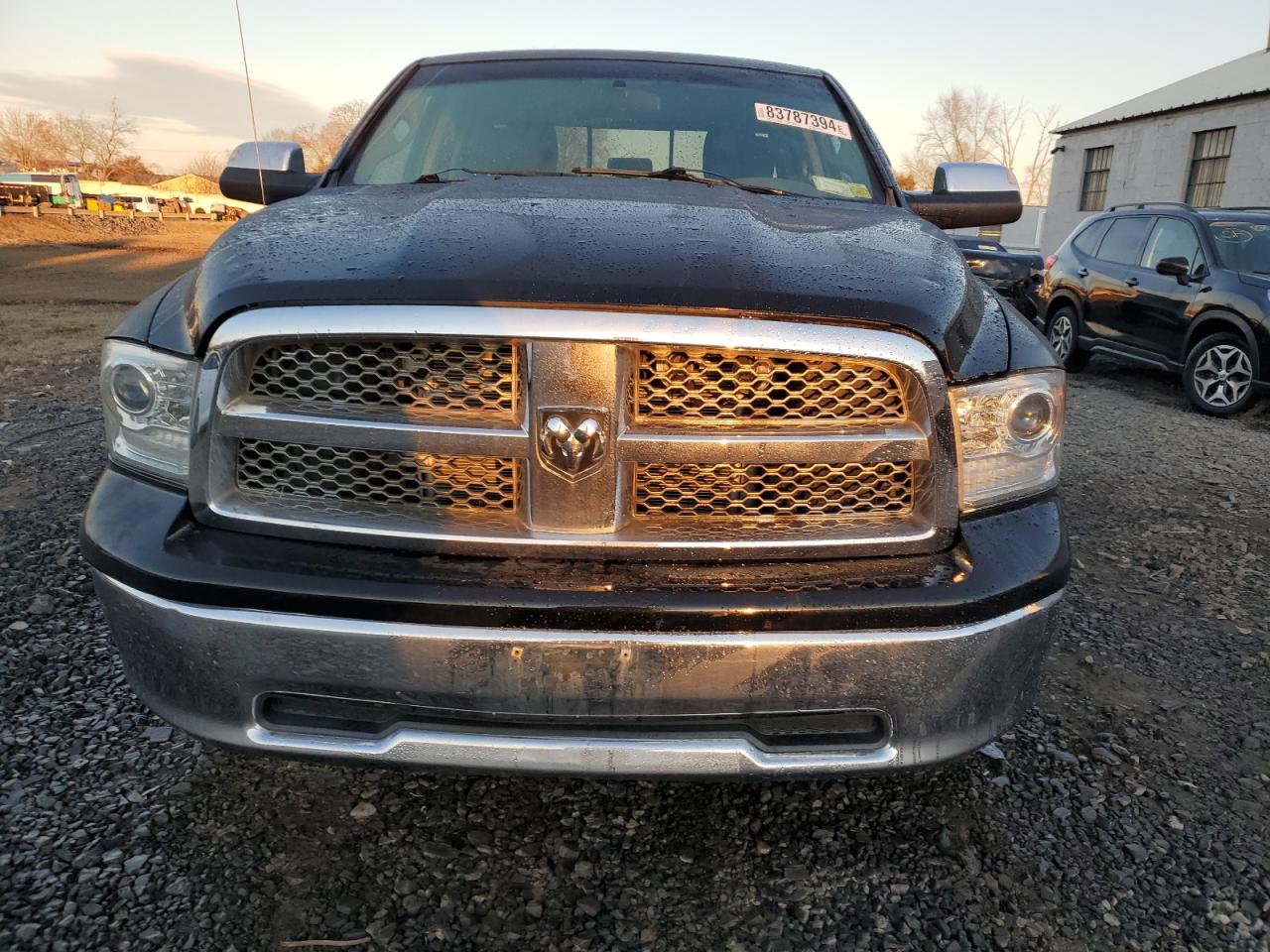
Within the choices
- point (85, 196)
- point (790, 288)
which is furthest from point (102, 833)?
point (85, 196)

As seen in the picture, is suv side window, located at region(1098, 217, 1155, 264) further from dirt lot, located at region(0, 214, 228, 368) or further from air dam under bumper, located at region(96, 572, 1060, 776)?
dirt lot, located at region(0, 214, 228, 368)

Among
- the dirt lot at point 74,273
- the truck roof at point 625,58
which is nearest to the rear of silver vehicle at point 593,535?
the truck roof at point 625,58

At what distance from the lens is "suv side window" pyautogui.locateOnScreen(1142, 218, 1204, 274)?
768cm

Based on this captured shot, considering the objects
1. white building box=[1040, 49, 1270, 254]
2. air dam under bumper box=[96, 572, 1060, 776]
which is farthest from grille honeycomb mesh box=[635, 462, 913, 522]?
white building box=[1040, 49, 1270, 254]

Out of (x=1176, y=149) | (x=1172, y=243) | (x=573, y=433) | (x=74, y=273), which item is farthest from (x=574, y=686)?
(x=1176, y=149)

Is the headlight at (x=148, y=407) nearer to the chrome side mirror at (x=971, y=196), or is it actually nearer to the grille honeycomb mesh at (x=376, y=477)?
the grille honeycomb mesh at (x=376, y=477)

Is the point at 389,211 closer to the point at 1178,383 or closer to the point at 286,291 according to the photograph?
the point at 286,291

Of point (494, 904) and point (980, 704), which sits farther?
point (494, 904)

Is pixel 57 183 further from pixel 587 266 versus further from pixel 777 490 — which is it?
pixel 777 490

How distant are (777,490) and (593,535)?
0.35 meters

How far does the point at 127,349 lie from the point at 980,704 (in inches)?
69.2

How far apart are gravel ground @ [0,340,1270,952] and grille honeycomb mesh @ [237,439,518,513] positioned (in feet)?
2.51

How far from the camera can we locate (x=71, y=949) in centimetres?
161

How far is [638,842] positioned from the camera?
195 cm
